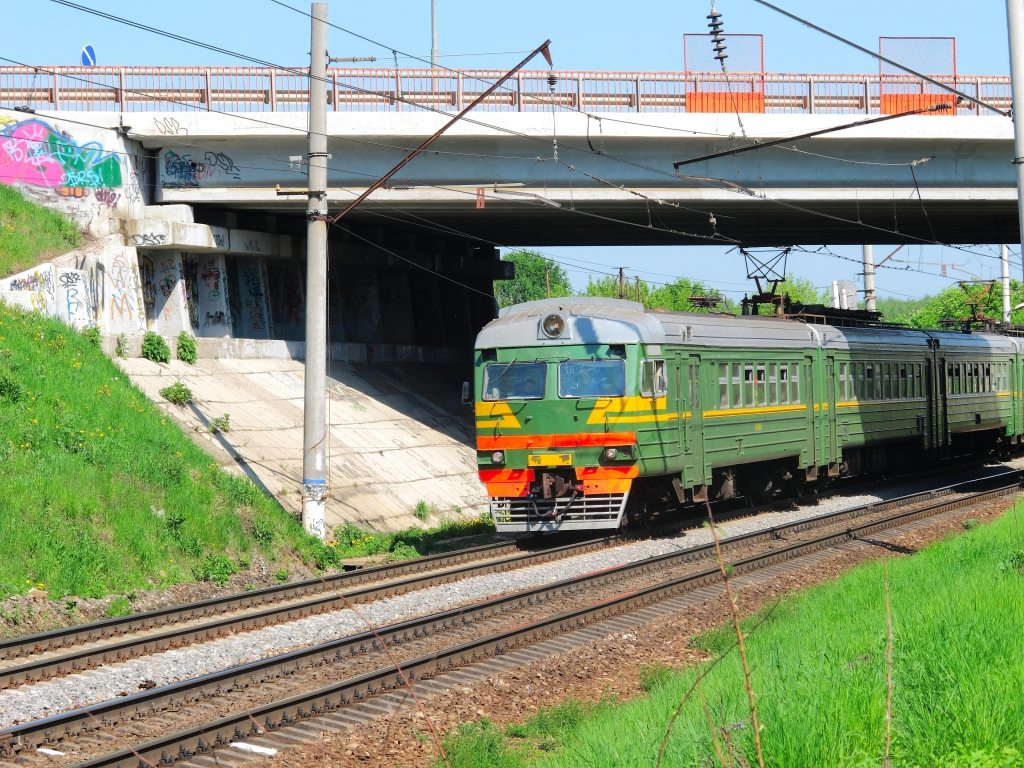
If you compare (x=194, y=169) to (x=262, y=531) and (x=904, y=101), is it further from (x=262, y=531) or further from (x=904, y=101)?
(x=904, y=101)

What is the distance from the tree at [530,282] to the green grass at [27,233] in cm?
8027

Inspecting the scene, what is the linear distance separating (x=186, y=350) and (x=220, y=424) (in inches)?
135

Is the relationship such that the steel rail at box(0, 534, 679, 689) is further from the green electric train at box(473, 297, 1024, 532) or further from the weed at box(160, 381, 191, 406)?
the weed at box(160, 381, 191, 406)

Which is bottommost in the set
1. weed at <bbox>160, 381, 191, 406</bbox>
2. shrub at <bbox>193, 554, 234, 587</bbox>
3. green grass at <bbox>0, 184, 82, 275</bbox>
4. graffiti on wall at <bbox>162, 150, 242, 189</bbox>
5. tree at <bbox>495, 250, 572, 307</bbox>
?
shrub at <bbox>193, 554, 234, 587</bbox>

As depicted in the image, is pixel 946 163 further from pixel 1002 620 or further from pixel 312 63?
pixel 1002 620

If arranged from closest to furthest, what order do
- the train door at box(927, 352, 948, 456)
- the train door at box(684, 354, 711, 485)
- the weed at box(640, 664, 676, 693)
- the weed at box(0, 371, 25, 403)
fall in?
1. the weed at box(640, 664, 676, 693)
2. the weed at box(0, 371, 25, 403)
3. the train door at box(684, 354, 711, 485)
4. the train door at box(927, 352, 948, 456)

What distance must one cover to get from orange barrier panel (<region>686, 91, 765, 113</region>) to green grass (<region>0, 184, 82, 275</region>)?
12348mm

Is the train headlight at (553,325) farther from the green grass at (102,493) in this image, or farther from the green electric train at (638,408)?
the green grass at (102,493)

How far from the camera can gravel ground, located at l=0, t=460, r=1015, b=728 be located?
9.86 m

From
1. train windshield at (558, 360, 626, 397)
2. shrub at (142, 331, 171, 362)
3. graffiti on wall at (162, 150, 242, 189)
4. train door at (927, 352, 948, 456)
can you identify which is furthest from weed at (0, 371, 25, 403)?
train door at (927, 352, 948, 456)

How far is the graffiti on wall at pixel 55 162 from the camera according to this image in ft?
81.4

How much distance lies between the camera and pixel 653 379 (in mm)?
17938

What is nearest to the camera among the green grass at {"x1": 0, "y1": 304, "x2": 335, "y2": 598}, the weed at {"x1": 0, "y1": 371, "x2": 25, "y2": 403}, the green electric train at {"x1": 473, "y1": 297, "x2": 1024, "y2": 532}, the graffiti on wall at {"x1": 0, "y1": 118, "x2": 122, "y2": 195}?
the green grass at {"x1": 0, "y1": 304, "x2": 335, "y2": 598}

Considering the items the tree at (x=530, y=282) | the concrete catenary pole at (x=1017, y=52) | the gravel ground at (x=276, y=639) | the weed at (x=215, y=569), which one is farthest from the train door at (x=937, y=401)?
the tree at (x=530, y=282)
